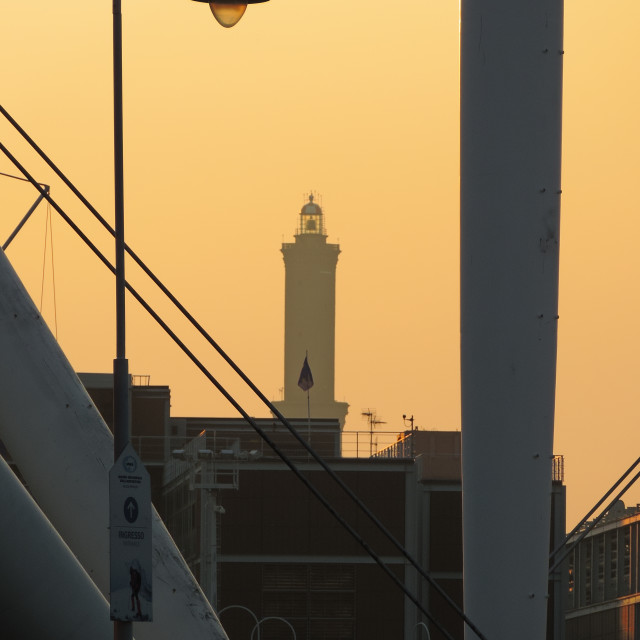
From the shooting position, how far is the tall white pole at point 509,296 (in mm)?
13211

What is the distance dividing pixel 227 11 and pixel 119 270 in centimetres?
270

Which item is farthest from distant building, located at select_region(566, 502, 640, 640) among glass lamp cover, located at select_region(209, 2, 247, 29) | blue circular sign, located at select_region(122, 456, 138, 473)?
blue circular sign, located at select_region(122, 456, 138, 473)

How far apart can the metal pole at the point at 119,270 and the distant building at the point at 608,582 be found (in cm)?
9607

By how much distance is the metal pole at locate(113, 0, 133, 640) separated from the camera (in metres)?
14.1

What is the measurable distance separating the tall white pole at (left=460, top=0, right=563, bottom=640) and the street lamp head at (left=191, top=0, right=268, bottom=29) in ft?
8.95

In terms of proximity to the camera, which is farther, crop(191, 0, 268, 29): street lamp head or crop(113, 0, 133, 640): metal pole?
crop(191, 0, 268, 29): street lamp head

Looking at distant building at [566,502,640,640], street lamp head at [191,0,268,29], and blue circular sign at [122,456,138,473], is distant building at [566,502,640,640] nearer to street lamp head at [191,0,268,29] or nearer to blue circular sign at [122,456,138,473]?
street lamp head at [191,0,268,29]

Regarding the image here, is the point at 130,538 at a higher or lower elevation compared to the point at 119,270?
lower

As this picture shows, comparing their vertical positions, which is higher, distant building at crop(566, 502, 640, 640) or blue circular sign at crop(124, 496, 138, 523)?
distant building at crop(566, 502, 640, 640)

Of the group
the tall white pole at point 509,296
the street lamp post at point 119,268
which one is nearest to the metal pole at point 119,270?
the street lamp post at point 119,268

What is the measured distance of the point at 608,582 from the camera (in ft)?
385

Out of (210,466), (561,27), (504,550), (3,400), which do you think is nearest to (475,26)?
(561,27)

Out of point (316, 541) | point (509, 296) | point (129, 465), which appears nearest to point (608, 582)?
point (316, 541)

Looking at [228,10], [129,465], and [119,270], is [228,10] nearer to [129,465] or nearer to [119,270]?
[119,270]
